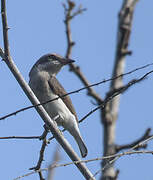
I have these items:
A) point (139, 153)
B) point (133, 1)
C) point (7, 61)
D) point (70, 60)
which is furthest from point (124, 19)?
point (139, 153)

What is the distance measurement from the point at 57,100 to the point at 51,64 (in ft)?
3.76

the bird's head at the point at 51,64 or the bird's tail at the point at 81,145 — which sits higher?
the bird's head at the point at 51,64

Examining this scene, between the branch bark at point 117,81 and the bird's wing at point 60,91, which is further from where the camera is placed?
the bird's wing at point 60,91

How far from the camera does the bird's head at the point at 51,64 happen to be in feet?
25.0

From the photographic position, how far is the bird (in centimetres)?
673

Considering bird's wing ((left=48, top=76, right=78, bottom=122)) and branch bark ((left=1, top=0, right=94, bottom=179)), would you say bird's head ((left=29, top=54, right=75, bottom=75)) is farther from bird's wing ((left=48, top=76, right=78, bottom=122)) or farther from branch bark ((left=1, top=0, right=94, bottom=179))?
branch bark ((left=1, top=0, right=94, bottom=179))

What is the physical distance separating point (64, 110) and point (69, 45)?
104 centimetres

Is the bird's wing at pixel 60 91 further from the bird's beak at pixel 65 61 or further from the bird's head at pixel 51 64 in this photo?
the bird's head at pixel 51 64

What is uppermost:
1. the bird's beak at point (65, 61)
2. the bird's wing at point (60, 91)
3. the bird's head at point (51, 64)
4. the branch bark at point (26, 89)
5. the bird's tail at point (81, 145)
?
the branch bark at point (26, 89)

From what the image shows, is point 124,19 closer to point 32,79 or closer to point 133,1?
point 133,1

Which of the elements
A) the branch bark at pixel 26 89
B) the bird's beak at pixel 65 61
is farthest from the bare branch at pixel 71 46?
the branch bark at pixel 26 89

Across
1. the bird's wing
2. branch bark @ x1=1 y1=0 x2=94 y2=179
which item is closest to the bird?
the bird's wing

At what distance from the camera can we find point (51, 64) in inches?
305

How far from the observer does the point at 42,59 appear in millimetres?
7941
